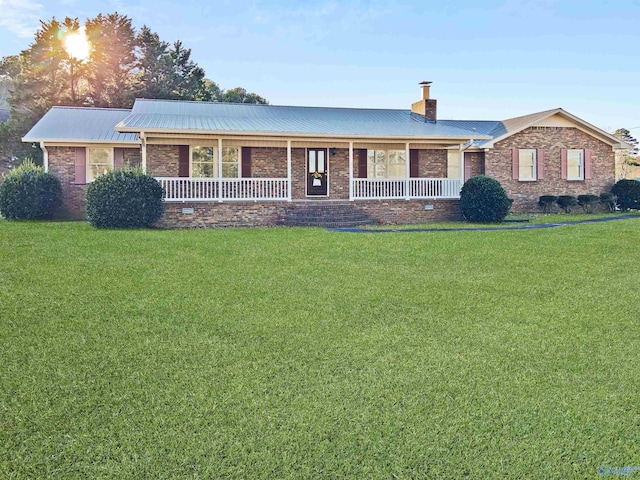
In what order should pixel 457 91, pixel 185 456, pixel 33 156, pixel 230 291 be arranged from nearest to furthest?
pixel 185 456 < pixel 230 291 < pixel 457 91 < pixel 33 156

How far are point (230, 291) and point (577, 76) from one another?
20739mm

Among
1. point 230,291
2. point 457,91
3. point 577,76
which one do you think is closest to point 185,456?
point 230,291

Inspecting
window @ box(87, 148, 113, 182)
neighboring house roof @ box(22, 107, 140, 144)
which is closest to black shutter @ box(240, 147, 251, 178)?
neighboring house roof @ box(22, 107, 140, 144)

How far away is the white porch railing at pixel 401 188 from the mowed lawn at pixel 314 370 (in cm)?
1006

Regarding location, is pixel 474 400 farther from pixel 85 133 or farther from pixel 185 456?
pixel 85 133

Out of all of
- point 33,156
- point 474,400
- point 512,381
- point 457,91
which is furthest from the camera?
point 33,156

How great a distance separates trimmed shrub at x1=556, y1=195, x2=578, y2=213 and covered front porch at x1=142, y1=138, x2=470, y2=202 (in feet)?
14.7

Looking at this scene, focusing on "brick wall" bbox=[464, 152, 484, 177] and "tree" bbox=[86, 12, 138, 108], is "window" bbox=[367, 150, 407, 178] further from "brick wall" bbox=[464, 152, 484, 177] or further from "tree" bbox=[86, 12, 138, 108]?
"tree" bbox=[86, 12, 138, 108]

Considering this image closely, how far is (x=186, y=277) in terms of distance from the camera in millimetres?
7496

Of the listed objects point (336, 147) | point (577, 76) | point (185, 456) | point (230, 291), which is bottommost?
point (185, 456)

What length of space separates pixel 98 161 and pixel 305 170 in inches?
303

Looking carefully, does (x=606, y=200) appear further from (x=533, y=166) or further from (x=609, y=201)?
(x=533, y=166)

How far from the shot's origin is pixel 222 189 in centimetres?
1689

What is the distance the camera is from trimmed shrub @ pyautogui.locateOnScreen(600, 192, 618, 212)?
21750mm
